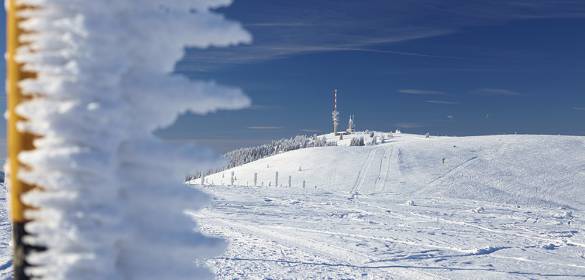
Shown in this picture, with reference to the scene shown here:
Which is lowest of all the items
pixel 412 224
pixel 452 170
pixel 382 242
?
pixel 382 242

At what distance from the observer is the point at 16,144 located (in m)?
0.98

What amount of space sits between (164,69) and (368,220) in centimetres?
1381

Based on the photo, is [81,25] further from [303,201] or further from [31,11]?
[303,201]

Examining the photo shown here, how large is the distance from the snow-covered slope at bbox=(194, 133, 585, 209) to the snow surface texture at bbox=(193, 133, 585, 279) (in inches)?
4.3

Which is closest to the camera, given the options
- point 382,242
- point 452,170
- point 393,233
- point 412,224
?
point 382,242

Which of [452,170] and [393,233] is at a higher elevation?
[452,170]

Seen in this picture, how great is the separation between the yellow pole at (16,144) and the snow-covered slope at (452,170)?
23693 mm

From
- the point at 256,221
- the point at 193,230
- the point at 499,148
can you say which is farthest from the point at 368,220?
the point at 499,148

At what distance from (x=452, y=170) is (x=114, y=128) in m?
32.7

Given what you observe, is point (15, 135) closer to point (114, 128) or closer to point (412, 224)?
point (114, 128)

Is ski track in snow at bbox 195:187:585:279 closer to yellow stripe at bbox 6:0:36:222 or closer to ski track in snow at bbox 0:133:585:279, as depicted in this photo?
ski track in snow at bbox 0:133:585:279

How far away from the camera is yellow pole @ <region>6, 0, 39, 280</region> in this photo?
982 millimetres

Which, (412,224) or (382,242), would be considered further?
(412,224)

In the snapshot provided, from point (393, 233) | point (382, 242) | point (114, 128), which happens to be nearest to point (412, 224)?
point (393, 233)
